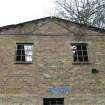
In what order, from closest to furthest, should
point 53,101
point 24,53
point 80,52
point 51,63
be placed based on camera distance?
point 53,101 < point 51,63 < point 24,53 < point 80,52

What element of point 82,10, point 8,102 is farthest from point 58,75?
point 82,10

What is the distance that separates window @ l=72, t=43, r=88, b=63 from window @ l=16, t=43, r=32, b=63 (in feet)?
8.94

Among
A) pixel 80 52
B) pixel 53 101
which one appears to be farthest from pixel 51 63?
pixel 53 101

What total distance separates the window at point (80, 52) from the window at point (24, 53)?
8.94 ft

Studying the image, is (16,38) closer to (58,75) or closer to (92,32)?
(58,75)

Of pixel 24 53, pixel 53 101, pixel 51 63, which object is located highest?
pixel 24 53

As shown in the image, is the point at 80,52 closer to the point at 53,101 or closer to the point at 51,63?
the point at 51,63

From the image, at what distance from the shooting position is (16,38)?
1706 centimetres

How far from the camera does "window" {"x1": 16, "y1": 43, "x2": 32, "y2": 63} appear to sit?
16.6 m

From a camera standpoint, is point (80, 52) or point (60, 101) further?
point (80, 52)

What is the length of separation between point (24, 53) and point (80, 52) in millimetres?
3461

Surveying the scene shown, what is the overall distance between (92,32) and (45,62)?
3.66m

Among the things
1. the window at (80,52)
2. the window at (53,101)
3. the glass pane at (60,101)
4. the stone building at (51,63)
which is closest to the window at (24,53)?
the stone building at (51,63)

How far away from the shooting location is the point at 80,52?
17016 mm
